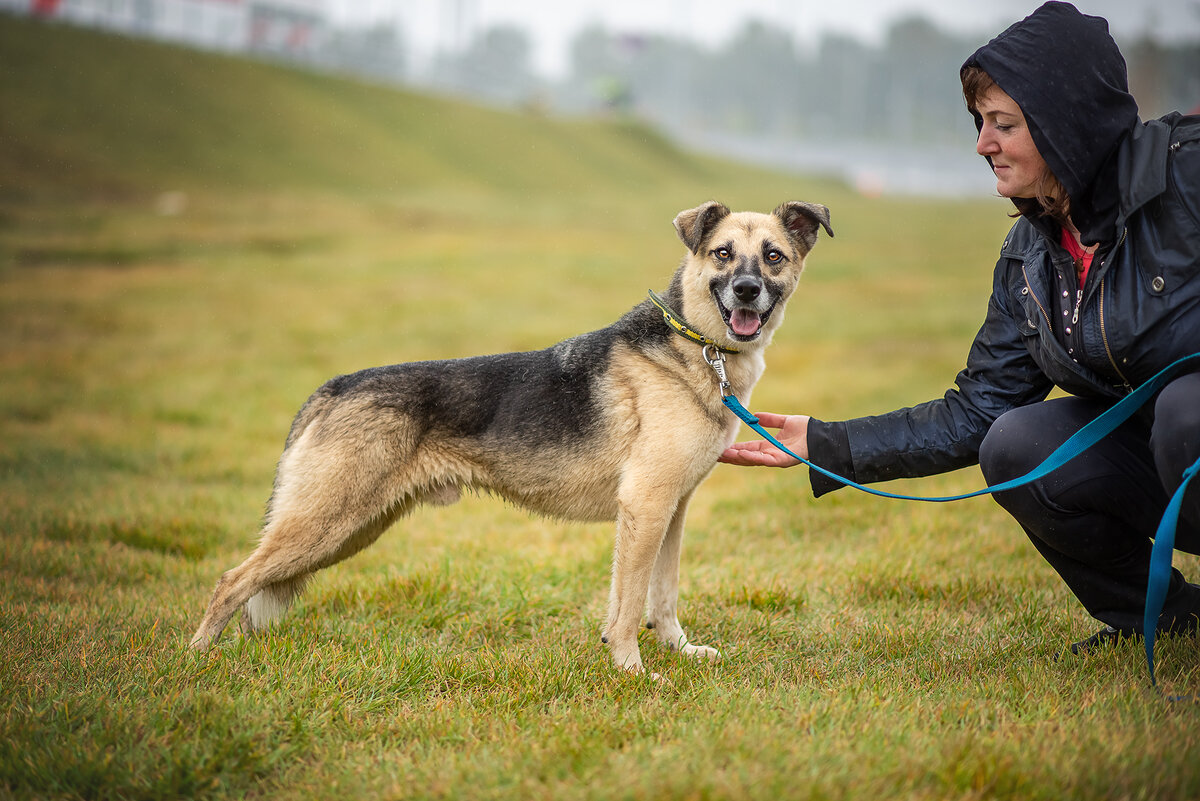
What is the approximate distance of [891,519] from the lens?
6.73 m

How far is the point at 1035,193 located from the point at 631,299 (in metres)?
13.6

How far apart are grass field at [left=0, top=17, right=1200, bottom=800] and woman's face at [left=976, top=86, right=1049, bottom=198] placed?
2084 mm

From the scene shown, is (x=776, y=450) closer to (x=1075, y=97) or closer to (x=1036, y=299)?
(x=1036, y=299)

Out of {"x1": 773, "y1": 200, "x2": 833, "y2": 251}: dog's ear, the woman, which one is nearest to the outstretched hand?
the woman

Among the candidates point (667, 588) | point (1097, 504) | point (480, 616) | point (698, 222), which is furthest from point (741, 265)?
point (480, 616)

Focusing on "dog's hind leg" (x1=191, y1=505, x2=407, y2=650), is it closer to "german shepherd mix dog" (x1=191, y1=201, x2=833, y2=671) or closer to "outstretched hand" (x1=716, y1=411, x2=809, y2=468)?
"german shepherd mix dog" (x1=191, y1=201, x2=833, y2=671)

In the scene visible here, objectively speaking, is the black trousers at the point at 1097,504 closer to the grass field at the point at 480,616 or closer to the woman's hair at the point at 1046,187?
the grass field at the point at 480,616

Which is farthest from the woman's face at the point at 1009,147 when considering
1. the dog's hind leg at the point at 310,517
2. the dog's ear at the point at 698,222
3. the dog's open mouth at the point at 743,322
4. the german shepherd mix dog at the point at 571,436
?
the dog's hind leg at the point at 310,517

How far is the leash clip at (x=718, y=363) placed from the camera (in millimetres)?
4336

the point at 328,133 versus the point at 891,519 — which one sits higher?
the point at 328,133

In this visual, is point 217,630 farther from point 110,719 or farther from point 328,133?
point 328,133

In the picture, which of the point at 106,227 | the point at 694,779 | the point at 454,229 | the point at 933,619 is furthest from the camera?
the point at 454,229

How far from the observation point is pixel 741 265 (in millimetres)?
4418

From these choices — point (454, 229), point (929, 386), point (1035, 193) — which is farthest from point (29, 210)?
point (1035, 193)
